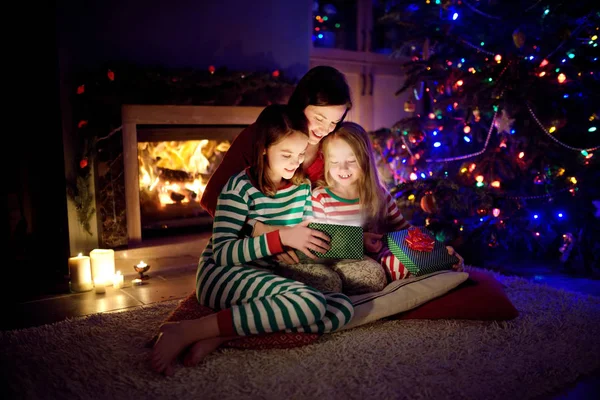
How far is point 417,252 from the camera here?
2.18 m

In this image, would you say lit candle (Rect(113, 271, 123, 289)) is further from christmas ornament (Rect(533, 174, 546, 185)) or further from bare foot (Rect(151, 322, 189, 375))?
christmas ornament (Rect(533, 174, 546, 185))

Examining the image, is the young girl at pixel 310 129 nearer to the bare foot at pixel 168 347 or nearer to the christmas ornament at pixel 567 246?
the bare foot at pixel 168 347

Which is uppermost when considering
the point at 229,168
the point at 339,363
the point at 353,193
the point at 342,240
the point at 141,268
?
the point at 229,168

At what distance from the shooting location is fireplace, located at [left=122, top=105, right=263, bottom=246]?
3.13 meters

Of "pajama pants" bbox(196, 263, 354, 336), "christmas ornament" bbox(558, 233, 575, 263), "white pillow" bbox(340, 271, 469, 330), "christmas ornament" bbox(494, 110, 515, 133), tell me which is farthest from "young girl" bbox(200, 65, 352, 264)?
"christmas ornament" bbox(558, 233, 575, 263)

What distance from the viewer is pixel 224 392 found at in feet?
4.90

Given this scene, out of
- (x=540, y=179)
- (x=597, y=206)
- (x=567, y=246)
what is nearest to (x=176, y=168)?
(x=540, y=179)

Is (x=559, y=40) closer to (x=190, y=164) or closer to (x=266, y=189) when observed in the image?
(x=266, y=189)

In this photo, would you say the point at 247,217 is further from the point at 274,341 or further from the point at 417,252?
the point at 417,252

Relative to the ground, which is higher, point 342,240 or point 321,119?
point 321,119

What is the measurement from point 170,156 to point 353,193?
1.73 meters

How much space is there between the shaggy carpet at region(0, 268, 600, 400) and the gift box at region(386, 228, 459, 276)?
0.24 metres

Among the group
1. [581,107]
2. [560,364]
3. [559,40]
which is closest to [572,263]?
[581,107]

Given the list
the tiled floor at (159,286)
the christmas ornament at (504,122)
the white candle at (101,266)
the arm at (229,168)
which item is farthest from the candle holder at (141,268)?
the christmas ornament at (504,122)
